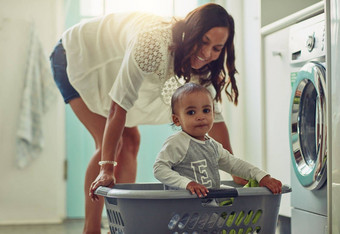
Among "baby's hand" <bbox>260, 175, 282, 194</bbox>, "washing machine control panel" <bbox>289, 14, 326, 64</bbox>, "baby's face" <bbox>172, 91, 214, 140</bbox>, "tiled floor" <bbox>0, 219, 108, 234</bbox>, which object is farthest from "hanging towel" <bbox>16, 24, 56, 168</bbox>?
"baby's hand" <bbox>260, 175, 282, 194</bbox>

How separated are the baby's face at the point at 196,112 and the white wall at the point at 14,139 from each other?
5.95 feet

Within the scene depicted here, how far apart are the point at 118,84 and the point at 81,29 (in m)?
0.42

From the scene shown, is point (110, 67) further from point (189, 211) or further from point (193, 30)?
point (189, 211)

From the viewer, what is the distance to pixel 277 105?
2.43 meters

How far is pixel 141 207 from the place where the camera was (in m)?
1.34

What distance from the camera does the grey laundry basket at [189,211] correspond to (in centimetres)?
132

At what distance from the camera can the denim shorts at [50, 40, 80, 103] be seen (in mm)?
1947

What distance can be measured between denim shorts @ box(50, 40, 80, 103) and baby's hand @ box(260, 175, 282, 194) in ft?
2.55

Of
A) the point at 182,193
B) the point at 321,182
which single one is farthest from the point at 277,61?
the point at 182,193

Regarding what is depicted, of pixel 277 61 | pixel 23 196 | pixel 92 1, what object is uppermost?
pixel 92 1

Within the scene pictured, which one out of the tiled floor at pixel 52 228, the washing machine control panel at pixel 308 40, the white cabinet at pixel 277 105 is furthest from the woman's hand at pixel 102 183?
the tiled floor at pixel 52 228

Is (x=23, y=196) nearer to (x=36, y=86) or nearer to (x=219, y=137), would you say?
(x=36, y=86)

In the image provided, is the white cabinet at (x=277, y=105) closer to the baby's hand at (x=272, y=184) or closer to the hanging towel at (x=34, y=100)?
the baby's hand at (x=272, y=184)

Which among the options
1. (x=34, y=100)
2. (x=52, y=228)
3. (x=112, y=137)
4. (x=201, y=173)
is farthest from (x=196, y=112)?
(x=34, y=100)
